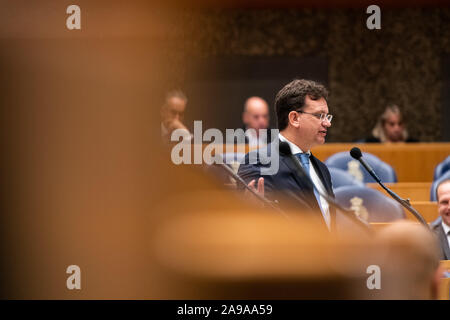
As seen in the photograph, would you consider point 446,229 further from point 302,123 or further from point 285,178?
point 285,178

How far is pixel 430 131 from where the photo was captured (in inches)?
344

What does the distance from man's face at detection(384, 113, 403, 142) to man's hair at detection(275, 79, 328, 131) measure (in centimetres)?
459

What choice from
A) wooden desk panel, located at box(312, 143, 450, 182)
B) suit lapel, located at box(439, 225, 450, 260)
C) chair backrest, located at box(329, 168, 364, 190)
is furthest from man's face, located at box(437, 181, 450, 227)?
wooden desk panel, located at box(312, 143, 450, 182)

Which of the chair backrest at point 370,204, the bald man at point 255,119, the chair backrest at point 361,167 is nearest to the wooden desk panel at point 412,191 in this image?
the chair backrest at point 361,167

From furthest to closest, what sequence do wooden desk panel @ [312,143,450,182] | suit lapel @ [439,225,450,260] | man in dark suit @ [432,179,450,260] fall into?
wooden desk panel @ [312,143,450,182]
man in dark suit @ [432,179,450,260]
suit lapel @ [439,225,450,260]

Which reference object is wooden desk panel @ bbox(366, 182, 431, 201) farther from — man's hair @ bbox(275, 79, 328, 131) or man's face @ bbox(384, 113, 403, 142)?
man's hair @ bbox(275, 79, 328, 131)

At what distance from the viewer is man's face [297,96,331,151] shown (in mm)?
2146

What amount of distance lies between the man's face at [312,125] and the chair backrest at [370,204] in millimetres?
1569

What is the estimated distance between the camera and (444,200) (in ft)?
11.1

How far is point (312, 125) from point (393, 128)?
4668 mm

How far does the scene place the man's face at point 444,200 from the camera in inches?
131
